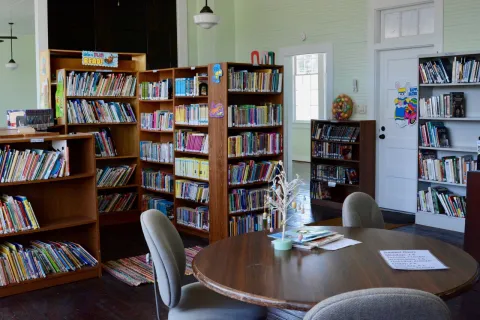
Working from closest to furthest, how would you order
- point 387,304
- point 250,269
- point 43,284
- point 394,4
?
point 387,304 → point 250,269 → point 43,284 → point 394,4

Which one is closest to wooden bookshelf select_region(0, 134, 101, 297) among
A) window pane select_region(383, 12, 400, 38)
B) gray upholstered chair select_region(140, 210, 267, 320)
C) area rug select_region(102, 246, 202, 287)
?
area rug select_region(102, 246, 202, 287)

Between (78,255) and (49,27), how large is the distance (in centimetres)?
433

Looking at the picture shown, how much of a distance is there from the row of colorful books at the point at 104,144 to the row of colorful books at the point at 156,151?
40 cm

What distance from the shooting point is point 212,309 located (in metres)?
2.93

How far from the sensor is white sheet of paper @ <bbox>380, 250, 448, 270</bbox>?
2617 millimetres

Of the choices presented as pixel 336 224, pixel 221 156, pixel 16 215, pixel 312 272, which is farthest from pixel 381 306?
pixel 336 224

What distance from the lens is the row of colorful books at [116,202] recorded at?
7480 millimetres

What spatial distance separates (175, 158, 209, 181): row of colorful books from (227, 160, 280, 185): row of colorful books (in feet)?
1.19

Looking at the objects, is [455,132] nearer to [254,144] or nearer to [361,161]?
[361,161]

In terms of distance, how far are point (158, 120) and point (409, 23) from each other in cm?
381

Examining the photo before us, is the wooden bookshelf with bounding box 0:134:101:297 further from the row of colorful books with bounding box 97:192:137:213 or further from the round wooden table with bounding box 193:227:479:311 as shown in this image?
the round wooden table with bounding box 193:227:479:311

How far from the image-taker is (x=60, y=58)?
7.40 metres

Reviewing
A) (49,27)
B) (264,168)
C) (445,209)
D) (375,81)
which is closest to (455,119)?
(445,209)

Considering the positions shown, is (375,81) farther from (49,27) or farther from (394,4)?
(49,27)
